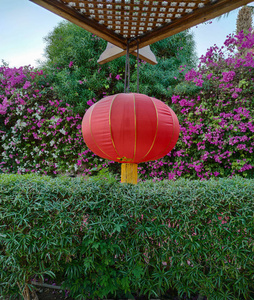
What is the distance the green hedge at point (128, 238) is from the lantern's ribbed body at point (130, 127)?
323 mm

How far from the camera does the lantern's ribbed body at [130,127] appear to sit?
1547 mm

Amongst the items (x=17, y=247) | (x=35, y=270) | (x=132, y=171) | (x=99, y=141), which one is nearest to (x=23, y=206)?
(x=17, y=247)

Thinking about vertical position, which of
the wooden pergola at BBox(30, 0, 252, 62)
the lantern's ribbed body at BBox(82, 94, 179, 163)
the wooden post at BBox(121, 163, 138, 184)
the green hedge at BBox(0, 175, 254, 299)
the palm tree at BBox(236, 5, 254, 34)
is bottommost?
the green hedge at BBox(0, 175, 254, 299)

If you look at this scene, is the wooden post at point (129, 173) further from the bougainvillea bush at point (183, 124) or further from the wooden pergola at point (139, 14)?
the wooden pergola at point (139, 14)

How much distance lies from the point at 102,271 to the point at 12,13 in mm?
5689

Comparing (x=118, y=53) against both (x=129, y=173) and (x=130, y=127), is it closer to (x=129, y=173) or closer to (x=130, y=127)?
(x=130, y=127)

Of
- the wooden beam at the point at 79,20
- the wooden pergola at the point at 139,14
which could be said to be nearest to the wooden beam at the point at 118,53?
the wooden beam at the point at 79,20

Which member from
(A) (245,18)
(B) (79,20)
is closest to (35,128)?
(B) (79,20)

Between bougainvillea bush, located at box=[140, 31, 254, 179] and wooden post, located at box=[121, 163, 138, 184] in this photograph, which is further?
bougainvillea bush, located at box=[140, 31, 254, 179]

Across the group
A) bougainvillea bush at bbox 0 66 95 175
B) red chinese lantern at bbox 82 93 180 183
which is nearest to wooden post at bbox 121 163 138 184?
red chinese lantern at bbox 82 93 180 183

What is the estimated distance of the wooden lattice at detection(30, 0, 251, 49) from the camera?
1571mm

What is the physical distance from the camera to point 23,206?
1.48 metres

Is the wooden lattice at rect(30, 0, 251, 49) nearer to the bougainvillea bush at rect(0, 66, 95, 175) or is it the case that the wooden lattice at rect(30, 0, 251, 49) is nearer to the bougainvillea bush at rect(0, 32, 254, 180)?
the bougainvillea bush at rect(0, 32, 254, 180)

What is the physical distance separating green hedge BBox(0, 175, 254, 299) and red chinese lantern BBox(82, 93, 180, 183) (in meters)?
0.33
